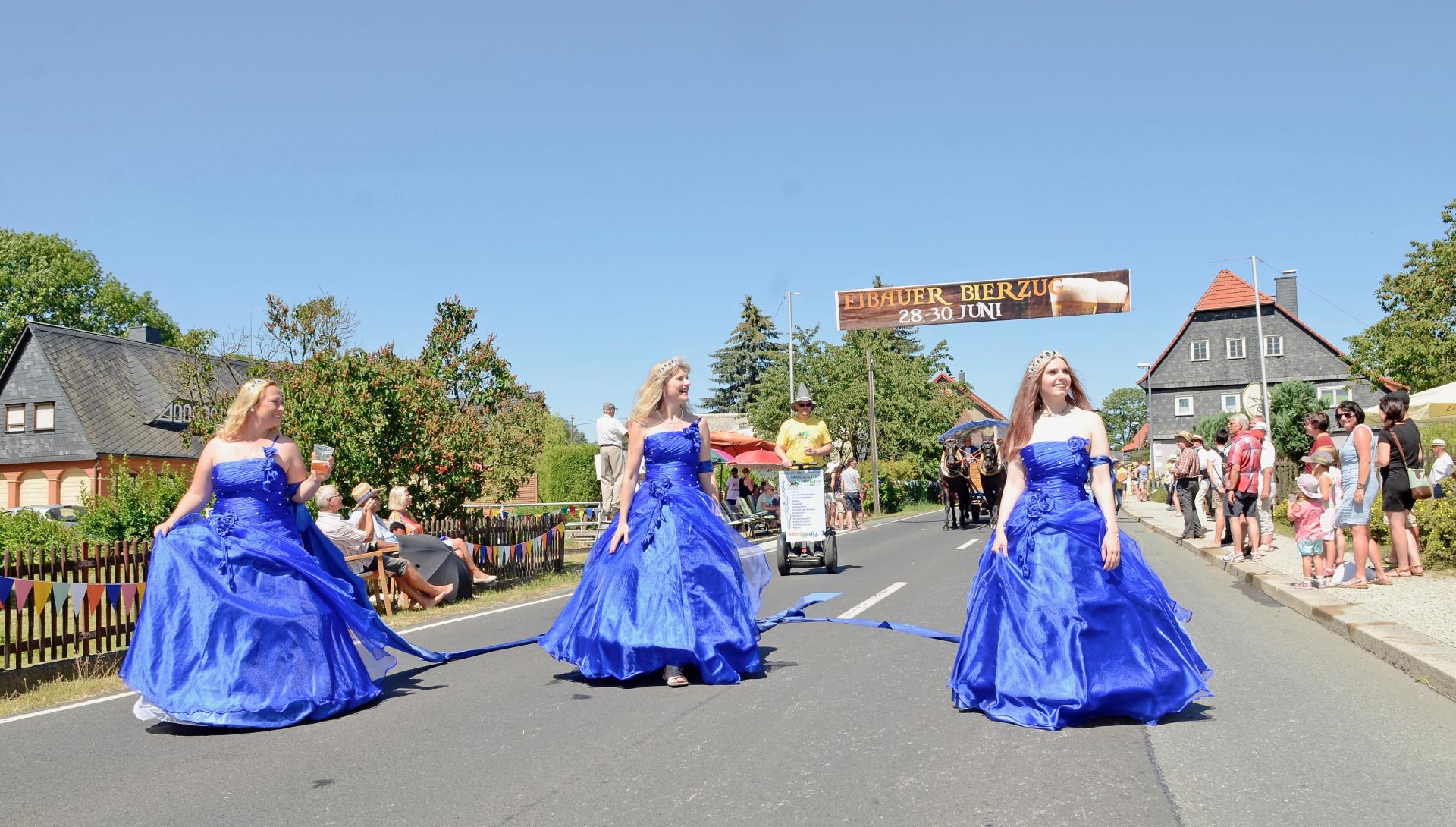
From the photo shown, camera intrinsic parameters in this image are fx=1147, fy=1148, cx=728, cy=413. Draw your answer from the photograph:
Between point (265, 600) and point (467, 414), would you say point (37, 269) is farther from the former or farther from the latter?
point (265, 600)

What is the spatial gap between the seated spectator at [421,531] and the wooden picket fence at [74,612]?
10.9ft

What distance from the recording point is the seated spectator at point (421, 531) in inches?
534

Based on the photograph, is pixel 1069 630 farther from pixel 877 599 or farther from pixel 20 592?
pixel 20 592

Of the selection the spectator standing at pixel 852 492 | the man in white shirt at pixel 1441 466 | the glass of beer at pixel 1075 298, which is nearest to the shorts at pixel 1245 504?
the man in white shirt at pixel 1441 466

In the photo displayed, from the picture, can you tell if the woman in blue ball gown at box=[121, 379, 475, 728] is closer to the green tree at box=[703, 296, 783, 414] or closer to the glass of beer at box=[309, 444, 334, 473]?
the glass of beer at box=[309, 444, 334, 473]

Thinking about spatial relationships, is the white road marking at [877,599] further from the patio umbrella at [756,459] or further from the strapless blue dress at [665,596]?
the patio umbrella at [756,459]

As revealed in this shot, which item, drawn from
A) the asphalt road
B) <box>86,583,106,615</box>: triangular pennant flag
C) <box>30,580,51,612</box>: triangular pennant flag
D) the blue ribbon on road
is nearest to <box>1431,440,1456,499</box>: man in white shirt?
the asphalt road

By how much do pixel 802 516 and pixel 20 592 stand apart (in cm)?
918

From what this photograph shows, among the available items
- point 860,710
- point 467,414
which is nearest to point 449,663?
point 860,710

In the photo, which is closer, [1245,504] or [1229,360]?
[1245,504]

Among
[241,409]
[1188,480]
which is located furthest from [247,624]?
[1188,480]

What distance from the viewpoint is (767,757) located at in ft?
17.3

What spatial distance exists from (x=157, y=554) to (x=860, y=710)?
410 cm

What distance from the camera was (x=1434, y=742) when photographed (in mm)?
5508
